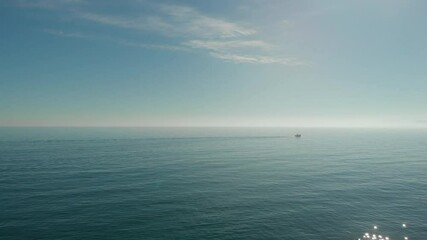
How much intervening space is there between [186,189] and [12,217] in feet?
Answer: 134

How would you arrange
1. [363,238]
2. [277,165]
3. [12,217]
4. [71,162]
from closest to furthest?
[363,238], [12,217], [71,162], [277,165]

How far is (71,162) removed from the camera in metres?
130

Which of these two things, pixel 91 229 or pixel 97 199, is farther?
pixel 97 199

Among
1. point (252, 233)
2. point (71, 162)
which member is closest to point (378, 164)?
point (252, 233)

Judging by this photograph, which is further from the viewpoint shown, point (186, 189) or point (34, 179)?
point (34, 179)

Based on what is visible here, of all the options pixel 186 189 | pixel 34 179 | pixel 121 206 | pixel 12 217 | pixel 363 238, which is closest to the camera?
pixel 363 238

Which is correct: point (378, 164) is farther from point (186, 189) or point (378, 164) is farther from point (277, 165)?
point (186, 189)

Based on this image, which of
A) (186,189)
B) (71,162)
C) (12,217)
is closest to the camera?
(12,217)

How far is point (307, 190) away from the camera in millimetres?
90125

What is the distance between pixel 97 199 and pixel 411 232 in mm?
64996

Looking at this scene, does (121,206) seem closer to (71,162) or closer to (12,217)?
(12,217)

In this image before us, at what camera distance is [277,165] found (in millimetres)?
140750

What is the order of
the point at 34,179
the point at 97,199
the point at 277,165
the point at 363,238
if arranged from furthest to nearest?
the point at 277,165 < the point at 34,179 < the point at 97,199 < the point at 363,238

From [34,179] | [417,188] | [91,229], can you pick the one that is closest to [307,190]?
[417,188]
